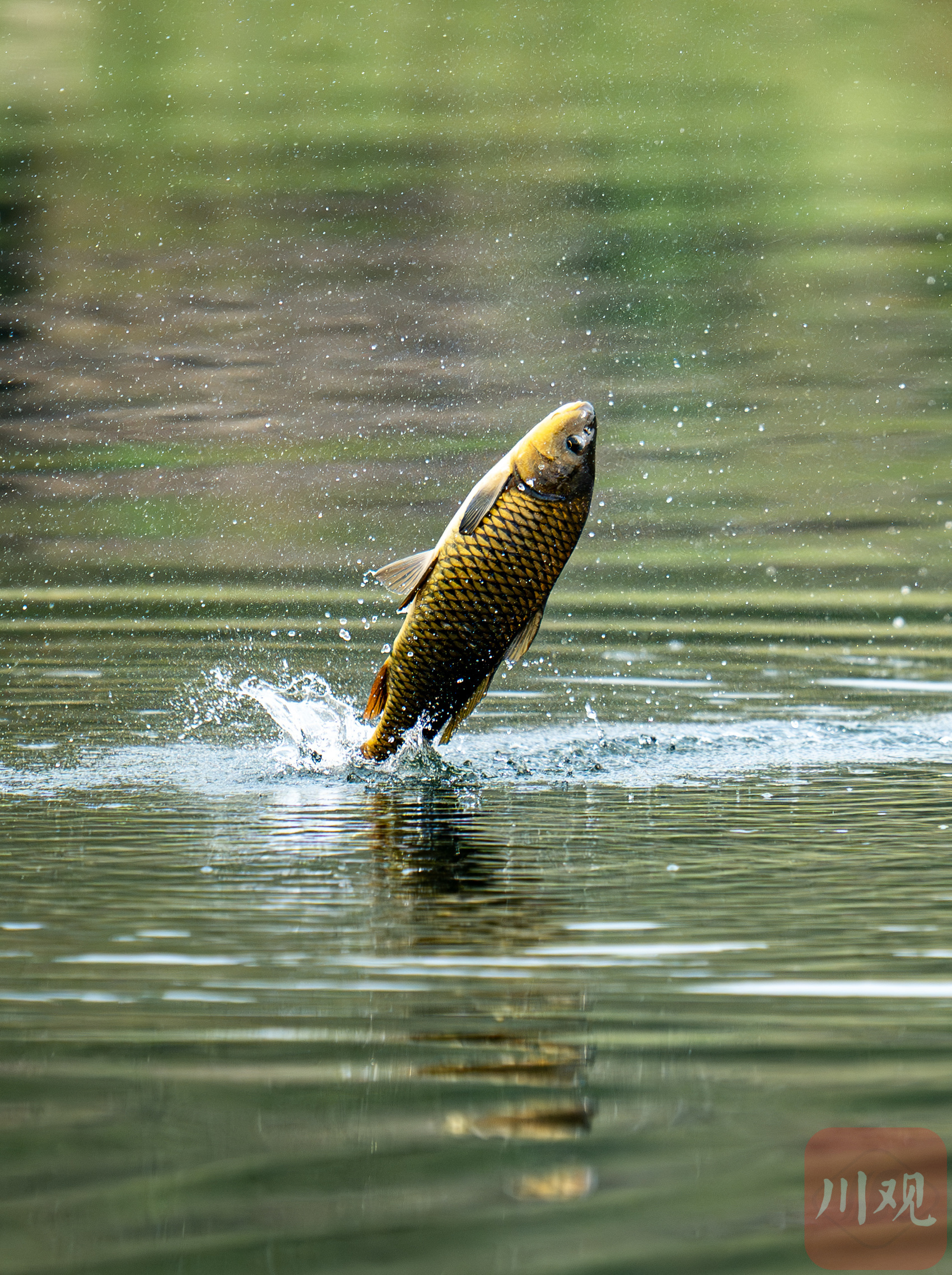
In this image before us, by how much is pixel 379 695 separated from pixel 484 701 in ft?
5.71

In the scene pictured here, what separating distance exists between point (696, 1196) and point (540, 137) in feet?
69.5

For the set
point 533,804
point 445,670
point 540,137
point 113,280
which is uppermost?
point 540,137

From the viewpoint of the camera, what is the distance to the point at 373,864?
14.2ft

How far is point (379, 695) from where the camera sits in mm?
5137

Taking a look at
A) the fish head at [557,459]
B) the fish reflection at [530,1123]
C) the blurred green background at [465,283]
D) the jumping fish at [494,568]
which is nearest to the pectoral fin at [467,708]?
the jumping fish at [494,568]

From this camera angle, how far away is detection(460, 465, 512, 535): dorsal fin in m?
4.76

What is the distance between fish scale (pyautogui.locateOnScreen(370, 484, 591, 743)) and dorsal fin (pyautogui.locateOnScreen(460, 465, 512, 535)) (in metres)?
0.03

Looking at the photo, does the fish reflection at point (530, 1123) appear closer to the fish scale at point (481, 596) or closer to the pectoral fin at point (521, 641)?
the fish scale at point (481, 596)

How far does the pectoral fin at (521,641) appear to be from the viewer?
16.3ft

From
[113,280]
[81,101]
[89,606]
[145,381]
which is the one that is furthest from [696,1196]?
[81,101]

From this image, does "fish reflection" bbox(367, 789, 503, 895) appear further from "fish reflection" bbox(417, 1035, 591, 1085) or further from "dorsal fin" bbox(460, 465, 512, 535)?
"fish reflection" bbox(417, 1035, 591, 1085)

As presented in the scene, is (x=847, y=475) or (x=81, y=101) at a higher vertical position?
(x=81, y=101)

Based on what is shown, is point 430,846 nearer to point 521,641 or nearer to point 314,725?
point 521,641

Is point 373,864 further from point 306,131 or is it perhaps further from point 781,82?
point 781,82
